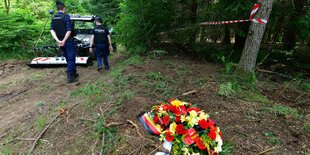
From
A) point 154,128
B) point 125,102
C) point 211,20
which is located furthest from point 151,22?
point 154,128

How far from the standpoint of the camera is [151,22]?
789 cm

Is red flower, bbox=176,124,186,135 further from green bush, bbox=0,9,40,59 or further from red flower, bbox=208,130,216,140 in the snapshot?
green bush, bbox=0,9,40,59

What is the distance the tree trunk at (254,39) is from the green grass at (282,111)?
1.89 metres

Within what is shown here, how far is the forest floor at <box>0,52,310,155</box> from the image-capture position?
3.06 m

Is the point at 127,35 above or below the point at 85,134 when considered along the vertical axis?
→ above

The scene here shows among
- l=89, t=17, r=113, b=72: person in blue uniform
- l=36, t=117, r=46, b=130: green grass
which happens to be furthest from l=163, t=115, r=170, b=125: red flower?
l=89, t=17, r=113, b=72: person in blue uniform

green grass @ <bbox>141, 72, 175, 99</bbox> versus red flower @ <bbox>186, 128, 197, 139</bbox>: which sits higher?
green grass @ <bbox>141, 72, 175, 99</bbox>

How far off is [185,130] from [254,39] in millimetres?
3870

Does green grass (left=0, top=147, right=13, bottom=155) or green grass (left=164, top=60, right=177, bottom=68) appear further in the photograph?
green grass (left=164, top=60, right=177, bottom=68)

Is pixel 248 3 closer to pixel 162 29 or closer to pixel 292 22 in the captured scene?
pixel 292 22

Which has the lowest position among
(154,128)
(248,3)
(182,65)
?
(154,128)

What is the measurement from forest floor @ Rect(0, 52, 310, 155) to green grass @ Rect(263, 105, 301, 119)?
0.02 meters

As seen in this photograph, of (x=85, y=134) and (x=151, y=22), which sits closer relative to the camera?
(x=85, y=134)

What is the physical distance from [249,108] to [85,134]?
291 cm
